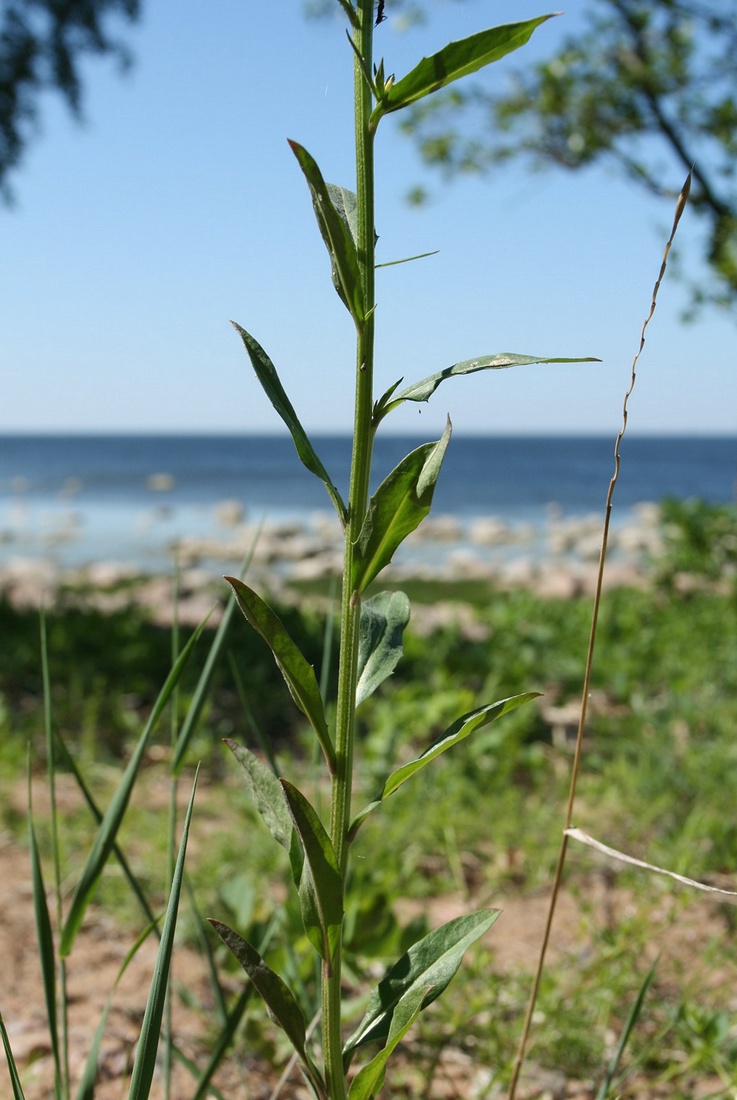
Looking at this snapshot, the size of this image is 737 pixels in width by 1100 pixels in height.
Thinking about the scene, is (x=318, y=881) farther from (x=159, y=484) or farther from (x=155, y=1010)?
(x=159, y=484)

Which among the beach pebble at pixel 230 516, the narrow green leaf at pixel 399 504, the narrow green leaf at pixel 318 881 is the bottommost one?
the beach pebble at pixel 230 516

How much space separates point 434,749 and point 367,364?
32cm

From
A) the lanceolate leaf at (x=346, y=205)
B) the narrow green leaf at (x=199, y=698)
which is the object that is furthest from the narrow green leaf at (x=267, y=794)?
the lanceolate leaf at (x=346, y=205)

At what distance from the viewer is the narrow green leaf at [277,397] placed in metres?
0.80

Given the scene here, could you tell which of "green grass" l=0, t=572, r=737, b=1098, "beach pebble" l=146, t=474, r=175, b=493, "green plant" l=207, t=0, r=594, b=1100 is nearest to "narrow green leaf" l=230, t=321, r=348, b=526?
"green plant" l=207, t=0, r=594, b=1100

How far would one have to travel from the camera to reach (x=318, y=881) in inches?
29.8

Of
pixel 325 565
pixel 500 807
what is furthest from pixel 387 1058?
pixel 325 565

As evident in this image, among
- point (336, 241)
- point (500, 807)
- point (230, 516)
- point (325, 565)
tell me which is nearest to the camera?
point (336, 241)

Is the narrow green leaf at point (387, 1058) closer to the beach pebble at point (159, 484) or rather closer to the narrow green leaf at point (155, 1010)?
the narrow green leaf at point (155, 1010)

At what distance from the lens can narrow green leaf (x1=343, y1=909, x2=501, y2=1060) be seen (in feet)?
2.72

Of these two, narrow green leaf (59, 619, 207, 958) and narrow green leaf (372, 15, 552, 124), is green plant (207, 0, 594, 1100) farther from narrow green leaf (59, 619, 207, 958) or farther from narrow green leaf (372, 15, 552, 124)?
narrow green leaf (59, 619, 207, 958)

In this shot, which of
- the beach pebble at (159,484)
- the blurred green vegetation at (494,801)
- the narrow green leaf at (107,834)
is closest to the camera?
the narrow green leaf at (107,834)

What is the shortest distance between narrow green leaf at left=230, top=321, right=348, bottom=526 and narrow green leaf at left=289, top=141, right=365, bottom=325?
0.30 ft

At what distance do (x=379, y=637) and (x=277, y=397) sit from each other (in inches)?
10.0
